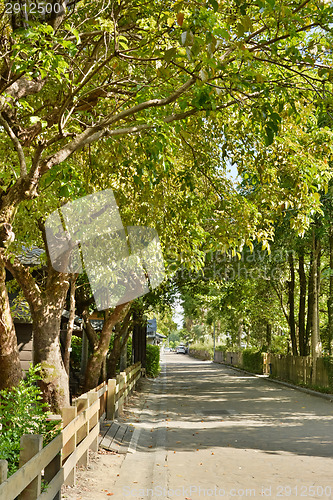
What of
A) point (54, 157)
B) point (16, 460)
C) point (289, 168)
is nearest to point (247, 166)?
point (289, 168)

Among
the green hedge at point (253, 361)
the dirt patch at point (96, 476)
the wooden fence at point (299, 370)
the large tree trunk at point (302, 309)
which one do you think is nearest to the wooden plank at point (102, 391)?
the dirt patch at point (96, 476)

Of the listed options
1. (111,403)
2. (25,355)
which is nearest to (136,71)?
(111,403)

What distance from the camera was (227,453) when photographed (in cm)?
1015

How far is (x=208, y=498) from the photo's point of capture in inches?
280

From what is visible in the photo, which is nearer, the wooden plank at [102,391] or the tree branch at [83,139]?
the tree branch at [83,139]

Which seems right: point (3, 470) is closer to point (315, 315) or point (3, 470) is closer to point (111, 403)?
point (111, 403)

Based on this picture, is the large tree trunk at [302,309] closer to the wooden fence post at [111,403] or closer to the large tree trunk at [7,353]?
the wooden fence post at [111,403]

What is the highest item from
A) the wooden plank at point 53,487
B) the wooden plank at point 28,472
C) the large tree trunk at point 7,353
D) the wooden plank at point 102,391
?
the large tree trunk at point 7,353

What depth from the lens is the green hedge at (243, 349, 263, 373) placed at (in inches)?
1506

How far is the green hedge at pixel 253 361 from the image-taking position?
38250mm

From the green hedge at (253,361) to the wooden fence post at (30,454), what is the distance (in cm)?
3371

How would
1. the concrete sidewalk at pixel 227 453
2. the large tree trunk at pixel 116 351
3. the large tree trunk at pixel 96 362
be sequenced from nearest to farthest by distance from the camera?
the concrete sidewalk at pixel 227 453
the large tree trunk at pixel 96 362
the large tree trunk at pixel 116 351

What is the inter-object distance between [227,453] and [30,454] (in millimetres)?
5996

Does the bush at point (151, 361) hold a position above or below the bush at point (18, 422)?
below
